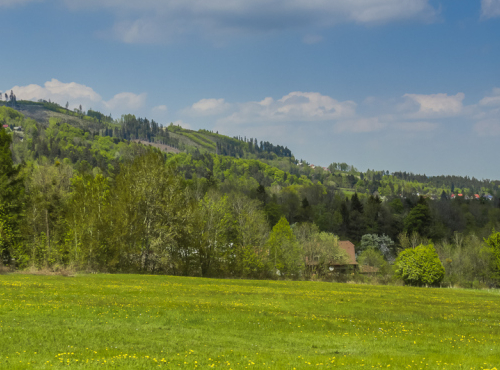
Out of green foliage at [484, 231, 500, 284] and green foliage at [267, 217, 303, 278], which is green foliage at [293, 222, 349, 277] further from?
green foliage at [484, 231, 500, 284]

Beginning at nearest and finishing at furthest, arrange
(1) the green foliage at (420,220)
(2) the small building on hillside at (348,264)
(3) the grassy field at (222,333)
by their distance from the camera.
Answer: (3) the grassy field at (222,333)
(2) the small building on hillside at (348,264)
(1) the green foliage at (420,220)

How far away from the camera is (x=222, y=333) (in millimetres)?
19531

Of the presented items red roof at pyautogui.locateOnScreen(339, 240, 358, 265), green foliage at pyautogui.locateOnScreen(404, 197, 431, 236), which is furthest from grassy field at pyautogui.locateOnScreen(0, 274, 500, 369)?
green foliage at pyautogui.locateOnScreen(404, 197, 431, 236)

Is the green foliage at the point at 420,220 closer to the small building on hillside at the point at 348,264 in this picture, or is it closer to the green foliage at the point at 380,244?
the green foliage at the point at 380,244

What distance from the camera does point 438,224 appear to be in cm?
12638

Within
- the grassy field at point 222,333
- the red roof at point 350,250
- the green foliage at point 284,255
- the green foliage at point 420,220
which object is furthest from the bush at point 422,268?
the green foliage at point 420,220

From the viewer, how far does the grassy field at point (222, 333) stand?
1444 centimetres

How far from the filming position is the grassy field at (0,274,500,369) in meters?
14.4

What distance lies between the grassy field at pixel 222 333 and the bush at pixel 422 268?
41353 mm

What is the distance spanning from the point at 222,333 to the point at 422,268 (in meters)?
61.0

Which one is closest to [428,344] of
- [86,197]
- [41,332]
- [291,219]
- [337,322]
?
[337,322]

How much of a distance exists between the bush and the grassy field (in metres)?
41.4

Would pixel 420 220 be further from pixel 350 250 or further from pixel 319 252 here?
pixel 319 252

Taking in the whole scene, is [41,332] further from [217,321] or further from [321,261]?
[321,261]
